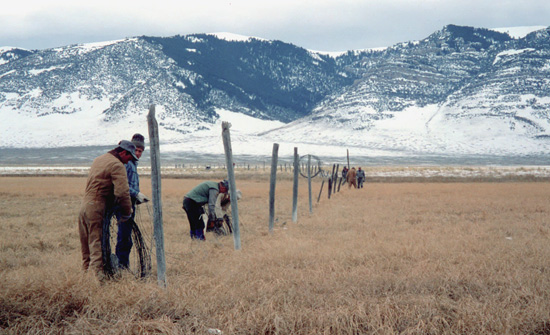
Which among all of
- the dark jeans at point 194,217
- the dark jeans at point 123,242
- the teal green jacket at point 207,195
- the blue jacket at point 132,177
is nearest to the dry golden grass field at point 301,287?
the dark jeans at point 194,217

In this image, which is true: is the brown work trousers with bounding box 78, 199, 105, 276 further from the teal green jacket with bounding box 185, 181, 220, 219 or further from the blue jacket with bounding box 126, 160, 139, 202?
the teal green jacket with bounding box 185, 181, 220, 219

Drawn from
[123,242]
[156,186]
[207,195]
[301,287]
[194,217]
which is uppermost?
[156,186]

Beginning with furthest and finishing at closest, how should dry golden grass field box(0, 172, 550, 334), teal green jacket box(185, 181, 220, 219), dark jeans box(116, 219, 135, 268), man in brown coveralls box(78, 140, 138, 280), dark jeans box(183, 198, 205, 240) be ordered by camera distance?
dark jeans box(183, 198, 205, 240), teal green jacket box(185, 181, 220, 219), dark jeans box(116, 219, 135, 268), man in brown coveralls box(78, 140, 138, 280), dry golden grass field box(0, 172, 550, 334)

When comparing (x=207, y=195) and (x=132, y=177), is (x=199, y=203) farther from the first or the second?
(x=132, y=177)

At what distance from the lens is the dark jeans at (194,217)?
955cm

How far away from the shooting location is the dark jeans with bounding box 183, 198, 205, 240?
955 cm

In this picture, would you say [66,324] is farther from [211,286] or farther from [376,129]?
[376,129]

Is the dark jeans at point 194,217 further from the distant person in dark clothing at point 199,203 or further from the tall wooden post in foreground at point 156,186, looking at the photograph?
the tall wooden post in foreground at point 156,186

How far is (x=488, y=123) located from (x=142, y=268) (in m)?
→ 179

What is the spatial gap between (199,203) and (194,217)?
32cm

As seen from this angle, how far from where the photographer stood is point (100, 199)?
17.7 ft

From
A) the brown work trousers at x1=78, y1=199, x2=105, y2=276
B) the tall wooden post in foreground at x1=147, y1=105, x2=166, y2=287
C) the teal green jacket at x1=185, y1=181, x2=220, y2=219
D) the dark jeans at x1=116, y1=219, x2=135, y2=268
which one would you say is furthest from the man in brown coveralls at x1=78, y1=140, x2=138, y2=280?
the teal green jacket at x1=185, y1=181, x2=220, y2=219

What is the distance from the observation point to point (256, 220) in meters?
13.2

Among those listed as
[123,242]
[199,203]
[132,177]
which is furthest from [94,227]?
[199,203]
